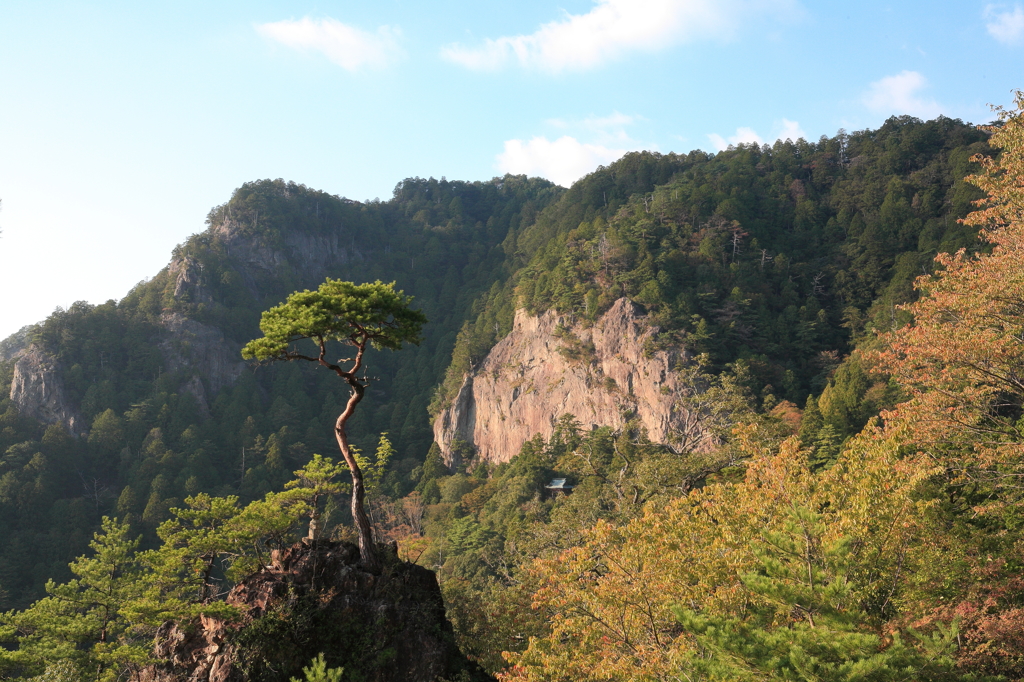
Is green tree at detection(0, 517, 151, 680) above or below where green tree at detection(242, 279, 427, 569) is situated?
below

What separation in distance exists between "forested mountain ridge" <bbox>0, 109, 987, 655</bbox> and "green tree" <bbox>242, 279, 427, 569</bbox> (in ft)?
54.6

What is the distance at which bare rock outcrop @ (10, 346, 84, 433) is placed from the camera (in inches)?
2726

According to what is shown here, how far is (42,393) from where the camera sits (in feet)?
229

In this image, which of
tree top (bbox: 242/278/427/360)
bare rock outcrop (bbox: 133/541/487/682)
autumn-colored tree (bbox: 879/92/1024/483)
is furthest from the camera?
tree top (bbox: 242/278/427/360)

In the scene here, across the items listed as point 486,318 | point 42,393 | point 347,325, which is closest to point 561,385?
point 486,318

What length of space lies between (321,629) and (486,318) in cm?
6431

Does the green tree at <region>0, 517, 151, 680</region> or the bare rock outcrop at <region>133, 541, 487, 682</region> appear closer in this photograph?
the bare rock outcrop at <region>133, 541, 487, 682</region>

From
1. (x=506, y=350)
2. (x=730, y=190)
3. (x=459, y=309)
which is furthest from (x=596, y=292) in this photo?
(x=459, y=309)

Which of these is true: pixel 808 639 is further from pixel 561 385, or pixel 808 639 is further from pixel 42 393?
pixel 42 393

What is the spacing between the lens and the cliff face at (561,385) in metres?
51.6

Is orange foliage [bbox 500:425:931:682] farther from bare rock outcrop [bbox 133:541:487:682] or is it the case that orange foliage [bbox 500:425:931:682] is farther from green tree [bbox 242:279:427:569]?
green tree [bbox 242:279:427:569]

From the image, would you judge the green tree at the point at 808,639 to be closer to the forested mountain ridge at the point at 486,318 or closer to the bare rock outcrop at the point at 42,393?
the forested mountain ridge at the point at 486,318

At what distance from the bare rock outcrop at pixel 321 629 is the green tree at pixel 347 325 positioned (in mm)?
943

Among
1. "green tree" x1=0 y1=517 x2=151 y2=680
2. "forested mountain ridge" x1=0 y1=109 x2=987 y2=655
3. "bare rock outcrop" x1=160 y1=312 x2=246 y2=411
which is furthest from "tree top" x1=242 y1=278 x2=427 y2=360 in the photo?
"bare rock outcrop" x1=160 y1=312 x2=246 y2=411
